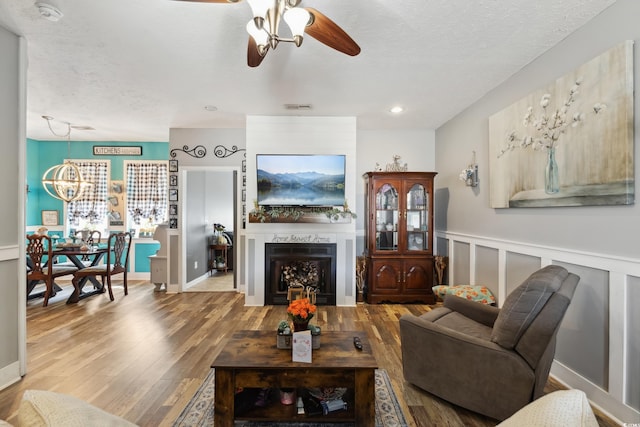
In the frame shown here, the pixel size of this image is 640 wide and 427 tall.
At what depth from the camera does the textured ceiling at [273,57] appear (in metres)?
2.12

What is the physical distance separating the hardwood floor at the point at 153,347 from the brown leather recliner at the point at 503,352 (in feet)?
0.50

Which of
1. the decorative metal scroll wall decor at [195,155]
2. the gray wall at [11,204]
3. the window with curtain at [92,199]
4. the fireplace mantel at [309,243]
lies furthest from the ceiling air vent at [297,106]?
the window with curtain at [92,199]

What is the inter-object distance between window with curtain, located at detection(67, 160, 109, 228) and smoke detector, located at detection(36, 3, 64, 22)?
4.57 m

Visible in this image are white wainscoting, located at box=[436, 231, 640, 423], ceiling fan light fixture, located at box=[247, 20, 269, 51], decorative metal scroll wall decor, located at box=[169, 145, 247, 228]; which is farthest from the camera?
decorative metal scroll wall decor, located at box=[169, 145, 247, 228]

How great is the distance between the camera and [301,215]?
4.30 meters

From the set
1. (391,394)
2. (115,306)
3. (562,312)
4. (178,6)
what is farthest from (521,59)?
(115,306)

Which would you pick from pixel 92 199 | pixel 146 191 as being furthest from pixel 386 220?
pixel 92 199

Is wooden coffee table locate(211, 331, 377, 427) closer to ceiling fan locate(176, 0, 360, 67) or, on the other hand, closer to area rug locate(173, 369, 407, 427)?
area rug locate(173, 369, 407, 427)

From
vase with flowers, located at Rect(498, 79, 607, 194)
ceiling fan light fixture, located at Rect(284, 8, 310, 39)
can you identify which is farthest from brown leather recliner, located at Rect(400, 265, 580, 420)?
ceiling fan light fixture, located at Rect(284, 8, 310, 39)

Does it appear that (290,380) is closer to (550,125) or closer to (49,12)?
(550,125)

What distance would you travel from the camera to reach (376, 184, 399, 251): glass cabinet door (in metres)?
4.53

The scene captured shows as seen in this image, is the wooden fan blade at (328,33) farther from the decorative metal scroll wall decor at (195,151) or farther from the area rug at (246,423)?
the decorative metal scroll wall decor at (195,151)

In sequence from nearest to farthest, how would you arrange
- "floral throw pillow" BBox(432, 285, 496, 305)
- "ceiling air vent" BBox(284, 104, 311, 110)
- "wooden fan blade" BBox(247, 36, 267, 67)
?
"wooden fan blade" BBox(247, 36, 267, 67) < "floral throw pillow" BBox(432, 285, 496, 305) < "ceiling air vent" BBox(284, 104, 311, 110)

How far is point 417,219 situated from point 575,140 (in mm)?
2431
